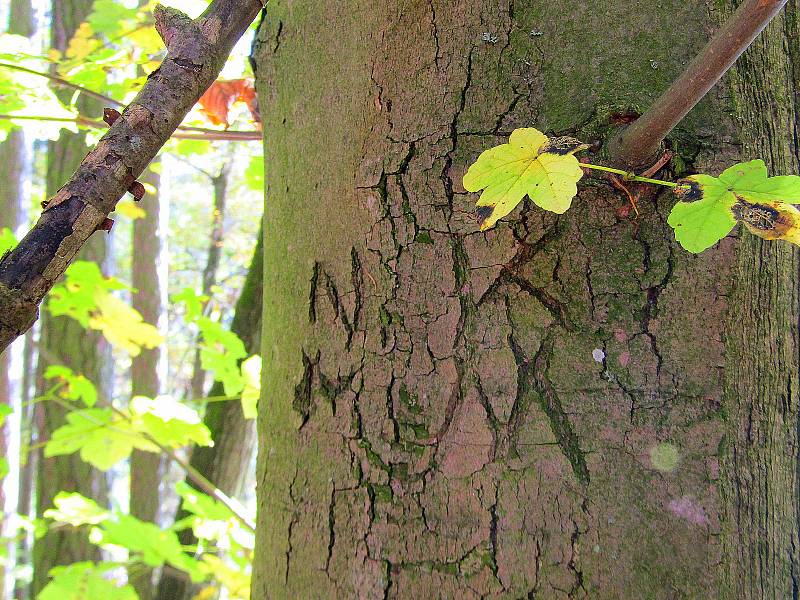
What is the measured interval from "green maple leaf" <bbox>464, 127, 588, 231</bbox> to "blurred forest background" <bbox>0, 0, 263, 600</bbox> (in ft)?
1.24

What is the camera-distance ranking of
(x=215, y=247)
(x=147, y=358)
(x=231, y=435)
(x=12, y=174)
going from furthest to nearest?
(x=215, y=247) < (x=12, y=174) < (x=147, y=358) < (x=231, y=435)

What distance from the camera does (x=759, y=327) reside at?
Result: 30.6 inches

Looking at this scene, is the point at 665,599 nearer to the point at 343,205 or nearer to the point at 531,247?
the point at 531,247

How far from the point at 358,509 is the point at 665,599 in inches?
15.2

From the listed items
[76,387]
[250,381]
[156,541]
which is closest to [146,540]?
[156,541]

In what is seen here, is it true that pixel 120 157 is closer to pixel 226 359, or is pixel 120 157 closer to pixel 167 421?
pixel 167 421

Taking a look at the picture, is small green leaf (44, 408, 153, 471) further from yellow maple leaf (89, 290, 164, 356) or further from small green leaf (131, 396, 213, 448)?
yellow maple leaf (89, 290, 164, 356)

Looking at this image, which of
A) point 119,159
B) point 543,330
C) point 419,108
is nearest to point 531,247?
point 543,330

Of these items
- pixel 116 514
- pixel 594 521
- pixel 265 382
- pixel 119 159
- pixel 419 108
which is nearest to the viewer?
pixel 119 159

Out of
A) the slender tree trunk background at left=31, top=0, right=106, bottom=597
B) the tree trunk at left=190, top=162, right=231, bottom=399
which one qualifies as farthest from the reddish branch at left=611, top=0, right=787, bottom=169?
the tree trunk at left=190, top=162, right=231, bottom=399

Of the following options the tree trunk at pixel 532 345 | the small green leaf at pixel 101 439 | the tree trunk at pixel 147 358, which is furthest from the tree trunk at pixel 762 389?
the tree trunk at pixel 147 358

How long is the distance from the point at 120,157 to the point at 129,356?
2.90m

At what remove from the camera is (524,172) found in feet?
2.25

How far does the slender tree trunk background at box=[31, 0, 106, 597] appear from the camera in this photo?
4.09 meters
